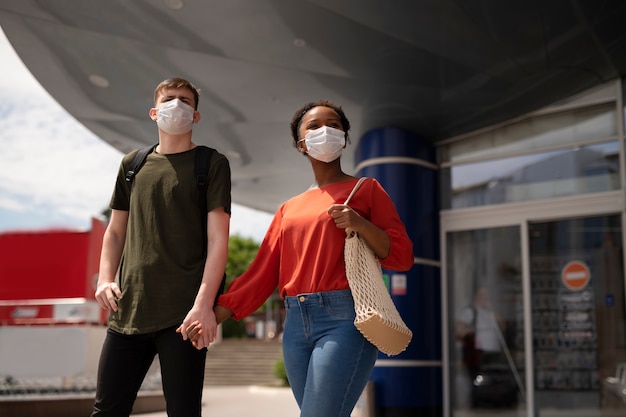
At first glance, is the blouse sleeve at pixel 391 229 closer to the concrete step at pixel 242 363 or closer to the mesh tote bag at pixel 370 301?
the mesh tote bag at pixel 370 301

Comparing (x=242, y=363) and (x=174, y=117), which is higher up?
(x=174, y=117)

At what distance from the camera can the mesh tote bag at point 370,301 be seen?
2.31 m

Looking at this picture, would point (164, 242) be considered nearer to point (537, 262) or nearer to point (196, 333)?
point (196, 333)

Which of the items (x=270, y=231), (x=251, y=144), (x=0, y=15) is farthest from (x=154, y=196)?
(x=251, y=144)

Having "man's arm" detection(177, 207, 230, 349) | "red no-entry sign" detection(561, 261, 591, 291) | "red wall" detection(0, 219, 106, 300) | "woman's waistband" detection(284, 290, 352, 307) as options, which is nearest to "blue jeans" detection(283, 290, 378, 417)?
"woman's waistband" detection(284, 290, 352, 307)

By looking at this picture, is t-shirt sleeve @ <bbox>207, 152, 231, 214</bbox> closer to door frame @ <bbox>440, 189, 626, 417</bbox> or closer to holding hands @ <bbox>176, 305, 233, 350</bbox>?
holding hands @ <bbox>176, 305, 233, 350</bbox>

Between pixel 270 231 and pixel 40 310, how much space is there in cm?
961

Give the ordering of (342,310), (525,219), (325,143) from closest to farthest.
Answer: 1. (342,310)
2. (325,143)
3. (525,219)

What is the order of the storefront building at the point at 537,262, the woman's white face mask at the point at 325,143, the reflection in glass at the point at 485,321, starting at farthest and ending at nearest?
1. the reflection in glass at the point at 485,321
2. the storefront building at the point at 537,262
3. the woman's white face mask at the point at 325,143

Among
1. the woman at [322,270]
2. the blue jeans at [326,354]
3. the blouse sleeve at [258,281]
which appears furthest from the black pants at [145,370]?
the blue jeans at [326,354]

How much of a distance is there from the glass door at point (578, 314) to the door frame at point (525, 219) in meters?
0.07

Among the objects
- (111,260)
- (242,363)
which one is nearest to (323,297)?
(111,260)

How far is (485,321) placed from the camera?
29.6 feet

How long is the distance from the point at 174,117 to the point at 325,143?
0.55 m
